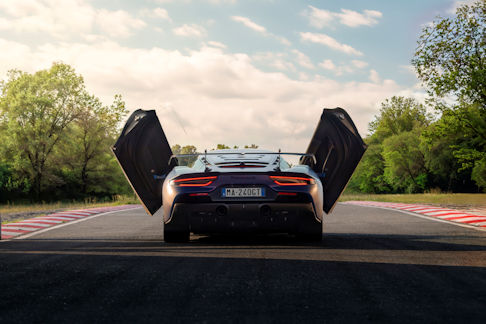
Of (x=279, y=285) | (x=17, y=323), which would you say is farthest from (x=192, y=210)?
(x=17, y=323)

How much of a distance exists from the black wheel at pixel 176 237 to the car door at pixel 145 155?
2.55 ft

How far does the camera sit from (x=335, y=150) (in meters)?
8.07

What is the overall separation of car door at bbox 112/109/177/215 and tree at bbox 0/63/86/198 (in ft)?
127

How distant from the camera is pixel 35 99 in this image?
43.1 m

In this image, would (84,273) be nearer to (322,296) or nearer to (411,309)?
(322,296)

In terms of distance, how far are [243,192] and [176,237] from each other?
4.82ft

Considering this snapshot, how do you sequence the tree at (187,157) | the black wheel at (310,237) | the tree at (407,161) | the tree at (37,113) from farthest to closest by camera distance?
1. the tree at (407,161)
2. the tree at (37,113)
3. the tree at (187,157)
4. the black wheel at (310,237)

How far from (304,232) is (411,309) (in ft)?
10.9

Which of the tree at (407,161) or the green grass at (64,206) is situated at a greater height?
the tree at (407,161)

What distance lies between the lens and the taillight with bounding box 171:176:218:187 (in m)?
6.63

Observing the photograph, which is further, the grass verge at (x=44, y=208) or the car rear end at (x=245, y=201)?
the grass verge at (x=44, y=208)

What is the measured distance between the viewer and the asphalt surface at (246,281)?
11.3 ft

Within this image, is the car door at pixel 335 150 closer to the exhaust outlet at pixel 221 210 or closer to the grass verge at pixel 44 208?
the exhaust outlet at pixel 221 210

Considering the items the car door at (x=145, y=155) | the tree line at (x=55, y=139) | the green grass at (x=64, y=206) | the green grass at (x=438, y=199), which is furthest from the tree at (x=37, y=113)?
the car door at (x=145, y=155)
